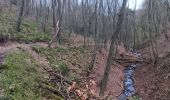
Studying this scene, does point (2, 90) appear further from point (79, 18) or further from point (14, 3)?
point (79, 18)

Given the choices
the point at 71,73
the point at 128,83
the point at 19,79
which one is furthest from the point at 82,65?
the point at 19,79

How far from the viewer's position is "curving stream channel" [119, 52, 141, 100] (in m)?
21.1

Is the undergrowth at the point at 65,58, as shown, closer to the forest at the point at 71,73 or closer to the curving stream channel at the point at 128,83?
the forest at the point at 71,73

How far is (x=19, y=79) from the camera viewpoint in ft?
41.3

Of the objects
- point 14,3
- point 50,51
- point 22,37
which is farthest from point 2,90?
point 14,3

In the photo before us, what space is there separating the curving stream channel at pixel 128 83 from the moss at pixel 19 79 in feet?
24.1

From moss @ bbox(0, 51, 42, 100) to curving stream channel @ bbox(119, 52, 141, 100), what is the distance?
24.1ft

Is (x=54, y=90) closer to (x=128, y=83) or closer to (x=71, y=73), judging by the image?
(x=71, y=73)

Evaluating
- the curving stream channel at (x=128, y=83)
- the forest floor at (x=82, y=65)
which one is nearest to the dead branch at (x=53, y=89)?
the forest floor at (x=82, y=65)

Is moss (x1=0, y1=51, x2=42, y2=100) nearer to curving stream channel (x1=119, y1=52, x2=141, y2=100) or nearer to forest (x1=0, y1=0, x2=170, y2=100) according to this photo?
forest (x1=0, y1=0, x2=170, y2=100)

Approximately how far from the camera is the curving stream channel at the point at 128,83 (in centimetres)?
2106

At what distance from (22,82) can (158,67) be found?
16.2 meters

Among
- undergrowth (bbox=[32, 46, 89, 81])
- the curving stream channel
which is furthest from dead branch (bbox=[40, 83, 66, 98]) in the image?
the curving stream channel

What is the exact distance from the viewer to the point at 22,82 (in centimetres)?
1240
